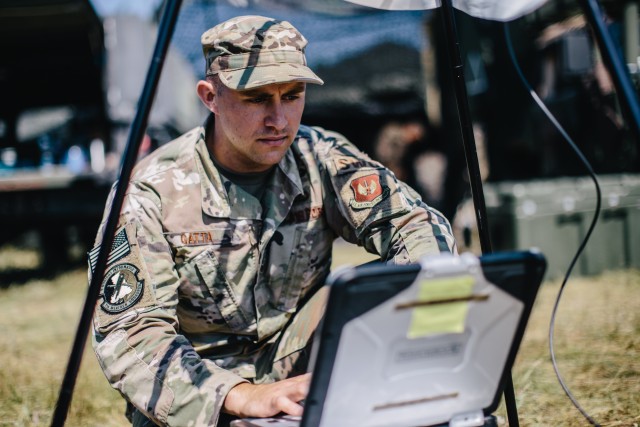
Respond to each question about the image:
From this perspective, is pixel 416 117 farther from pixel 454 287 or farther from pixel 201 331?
pixel 454 287

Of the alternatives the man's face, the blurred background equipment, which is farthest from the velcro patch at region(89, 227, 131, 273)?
the blurred background equipment

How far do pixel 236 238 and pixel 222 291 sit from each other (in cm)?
16

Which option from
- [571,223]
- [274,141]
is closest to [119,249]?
[274,141]

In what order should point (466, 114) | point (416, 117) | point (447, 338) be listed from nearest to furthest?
point (447, 338)
point (466, 114)
point (416, 117)

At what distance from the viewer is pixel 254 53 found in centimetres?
199

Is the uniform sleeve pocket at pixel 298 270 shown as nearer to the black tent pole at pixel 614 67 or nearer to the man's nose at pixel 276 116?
the man's nose at pixel 276 116

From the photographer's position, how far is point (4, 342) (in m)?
4.27

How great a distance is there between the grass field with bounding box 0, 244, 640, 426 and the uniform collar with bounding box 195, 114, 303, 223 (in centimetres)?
107

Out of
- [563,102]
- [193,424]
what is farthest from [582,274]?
[193,424]

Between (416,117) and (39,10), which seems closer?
(39,10)

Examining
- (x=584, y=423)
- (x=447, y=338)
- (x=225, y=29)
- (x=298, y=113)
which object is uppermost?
(x=225, y=29)

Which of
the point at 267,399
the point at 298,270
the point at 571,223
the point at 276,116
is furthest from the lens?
the point at 571,223

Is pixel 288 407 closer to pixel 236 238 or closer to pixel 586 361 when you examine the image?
pixel 236 238

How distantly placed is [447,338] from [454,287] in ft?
0.40
